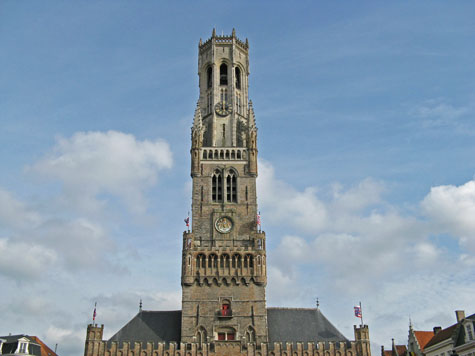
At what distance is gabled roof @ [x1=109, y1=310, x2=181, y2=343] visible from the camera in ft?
211

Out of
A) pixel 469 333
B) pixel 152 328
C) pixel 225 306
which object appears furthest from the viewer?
pixel 152 328

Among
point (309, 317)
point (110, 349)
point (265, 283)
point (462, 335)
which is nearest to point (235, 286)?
point (265, 283)

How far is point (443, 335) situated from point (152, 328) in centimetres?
3356

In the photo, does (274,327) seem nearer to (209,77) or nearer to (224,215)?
(224,215)

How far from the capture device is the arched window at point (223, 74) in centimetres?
8225

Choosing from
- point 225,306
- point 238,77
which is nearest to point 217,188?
point 225,306

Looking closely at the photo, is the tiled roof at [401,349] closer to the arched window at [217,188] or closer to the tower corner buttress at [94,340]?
the arched window at [217,188]

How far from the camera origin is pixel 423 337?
67.3 metres

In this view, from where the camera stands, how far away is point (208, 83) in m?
82.7

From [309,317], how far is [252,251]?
434 inches

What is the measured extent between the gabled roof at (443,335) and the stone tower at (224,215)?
19.2 m

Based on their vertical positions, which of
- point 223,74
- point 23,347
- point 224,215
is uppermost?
point 223,74

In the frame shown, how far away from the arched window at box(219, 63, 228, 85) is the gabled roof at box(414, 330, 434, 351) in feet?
143

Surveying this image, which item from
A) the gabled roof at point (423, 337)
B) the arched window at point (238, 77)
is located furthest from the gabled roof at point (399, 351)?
the arched window at point (238, 77)
